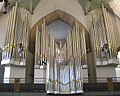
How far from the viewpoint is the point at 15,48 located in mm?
13344

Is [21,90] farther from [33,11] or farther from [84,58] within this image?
[33,11]

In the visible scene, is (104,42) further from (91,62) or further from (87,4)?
(87,4)

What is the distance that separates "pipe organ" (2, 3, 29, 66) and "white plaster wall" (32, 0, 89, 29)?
2.70 meters

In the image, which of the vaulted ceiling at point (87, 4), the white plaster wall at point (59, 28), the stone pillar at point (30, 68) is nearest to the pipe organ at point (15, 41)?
the stone pillar at point (30, 68)

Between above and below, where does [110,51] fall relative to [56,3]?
below

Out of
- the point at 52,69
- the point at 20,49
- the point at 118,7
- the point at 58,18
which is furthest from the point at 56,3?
the point at 52,69

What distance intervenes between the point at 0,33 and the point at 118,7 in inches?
401

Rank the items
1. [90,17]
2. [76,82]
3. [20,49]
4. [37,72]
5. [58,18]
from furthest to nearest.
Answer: [58,18], [90,17], [37,72], [20,49], [76,82]

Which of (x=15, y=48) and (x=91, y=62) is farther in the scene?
(x=91, y=62)

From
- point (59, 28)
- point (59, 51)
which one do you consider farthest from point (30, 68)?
point (59, 28)

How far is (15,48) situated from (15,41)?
609mm

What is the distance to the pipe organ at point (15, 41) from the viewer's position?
42.5 feet

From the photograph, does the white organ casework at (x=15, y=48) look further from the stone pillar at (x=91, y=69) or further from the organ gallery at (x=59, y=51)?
the stone pillar at (x=91, y=69)

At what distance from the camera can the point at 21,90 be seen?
11648 mm
